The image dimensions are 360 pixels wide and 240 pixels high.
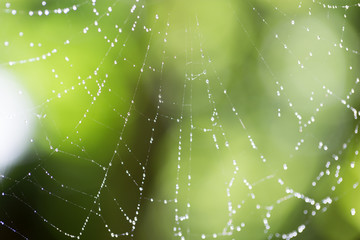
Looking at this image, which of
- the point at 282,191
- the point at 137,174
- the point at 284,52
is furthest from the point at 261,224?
the point at 284,52

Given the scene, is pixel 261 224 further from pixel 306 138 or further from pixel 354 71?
pixel 354 71

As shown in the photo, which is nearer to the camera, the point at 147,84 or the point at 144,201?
the point at 147,84

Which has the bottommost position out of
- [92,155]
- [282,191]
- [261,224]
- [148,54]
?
[261,224]

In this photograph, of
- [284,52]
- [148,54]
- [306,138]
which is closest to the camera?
[148,54]

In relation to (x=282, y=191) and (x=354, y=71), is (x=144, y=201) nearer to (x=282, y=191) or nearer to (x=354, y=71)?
(x=282, y=191)

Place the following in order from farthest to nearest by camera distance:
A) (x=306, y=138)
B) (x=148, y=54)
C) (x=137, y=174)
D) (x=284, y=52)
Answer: (x=306, y=138) < (x=284, y=52) < (x=137, y=174) < (x=148, y=54)

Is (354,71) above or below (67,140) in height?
above

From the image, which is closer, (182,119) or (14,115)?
(14,115)
